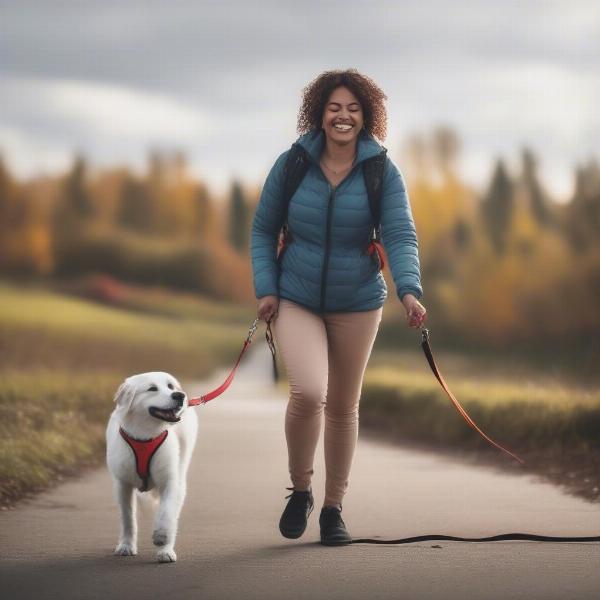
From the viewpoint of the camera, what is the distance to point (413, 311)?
596 cm

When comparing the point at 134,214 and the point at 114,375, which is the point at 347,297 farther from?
the point at 134,214

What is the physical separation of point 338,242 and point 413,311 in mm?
534

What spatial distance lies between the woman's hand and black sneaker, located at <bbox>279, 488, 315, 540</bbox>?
112 cm

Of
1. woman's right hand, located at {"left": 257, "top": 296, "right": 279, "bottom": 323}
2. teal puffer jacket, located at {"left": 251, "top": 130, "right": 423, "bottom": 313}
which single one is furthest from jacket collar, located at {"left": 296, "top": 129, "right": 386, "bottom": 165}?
woman's right hand, located at {"left": 257, "top": 296, "right": 279, "bottom": 323}

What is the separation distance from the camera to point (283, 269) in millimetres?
6215

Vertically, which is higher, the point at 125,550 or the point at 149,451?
the point at 149,451

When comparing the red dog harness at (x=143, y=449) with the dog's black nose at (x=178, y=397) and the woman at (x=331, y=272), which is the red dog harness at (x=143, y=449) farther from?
the woman at (x=331, y=272)

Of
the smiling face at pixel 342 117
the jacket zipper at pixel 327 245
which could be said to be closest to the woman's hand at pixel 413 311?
the jacket zipper at pixel 327 245

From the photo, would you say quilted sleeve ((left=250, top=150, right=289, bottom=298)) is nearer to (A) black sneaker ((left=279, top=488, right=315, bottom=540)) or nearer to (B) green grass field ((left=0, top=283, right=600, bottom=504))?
→ (A) black sneaker ((left=279, top=488, right=315, bottom=540))

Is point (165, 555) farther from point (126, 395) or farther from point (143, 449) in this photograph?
point (126, 395)

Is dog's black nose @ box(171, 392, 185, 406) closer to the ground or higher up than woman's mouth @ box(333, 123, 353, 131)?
closer to the ground

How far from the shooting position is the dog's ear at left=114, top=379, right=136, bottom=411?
581 cm

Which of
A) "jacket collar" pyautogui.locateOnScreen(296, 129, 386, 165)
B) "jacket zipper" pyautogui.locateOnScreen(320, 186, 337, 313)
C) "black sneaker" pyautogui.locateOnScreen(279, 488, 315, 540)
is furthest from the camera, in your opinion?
"black sneaker" pyautogui.locateOnScreen(279, 488, 315, 540)

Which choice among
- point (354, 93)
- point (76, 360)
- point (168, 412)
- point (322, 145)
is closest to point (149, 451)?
point (168, 412)
